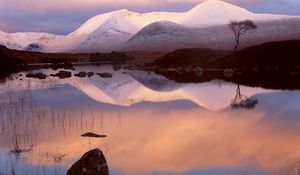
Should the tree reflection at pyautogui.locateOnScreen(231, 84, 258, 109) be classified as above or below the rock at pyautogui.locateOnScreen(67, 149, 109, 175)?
below

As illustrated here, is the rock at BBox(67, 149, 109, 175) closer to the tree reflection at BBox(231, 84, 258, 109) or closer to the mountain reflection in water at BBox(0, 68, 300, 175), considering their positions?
the mountain reflection in water at BBox(0, 68, 300, 175)

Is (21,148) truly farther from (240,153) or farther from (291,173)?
(291,173)

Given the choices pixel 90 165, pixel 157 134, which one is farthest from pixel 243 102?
pixel 90 165

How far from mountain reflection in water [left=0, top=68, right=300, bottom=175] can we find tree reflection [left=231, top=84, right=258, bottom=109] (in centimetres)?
80

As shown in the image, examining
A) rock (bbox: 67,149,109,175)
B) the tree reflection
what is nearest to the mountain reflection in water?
the tree reflection

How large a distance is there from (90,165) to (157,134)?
32.9 feet

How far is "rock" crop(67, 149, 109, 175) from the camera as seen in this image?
49.4 feet

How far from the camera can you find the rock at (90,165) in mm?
15045

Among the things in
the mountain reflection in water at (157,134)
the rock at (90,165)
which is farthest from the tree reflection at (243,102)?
the rock at (90,165)

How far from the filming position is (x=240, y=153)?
65.3 ft

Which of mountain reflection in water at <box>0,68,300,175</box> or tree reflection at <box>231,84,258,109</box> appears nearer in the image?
mountain reflection in water at <box>0,68,300,175</box>

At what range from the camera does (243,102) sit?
3997 cm

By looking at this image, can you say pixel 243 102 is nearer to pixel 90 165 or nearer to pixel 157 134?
pixel 157 134

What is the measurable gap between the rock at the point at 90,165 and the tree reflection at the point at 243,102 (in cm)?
2259
